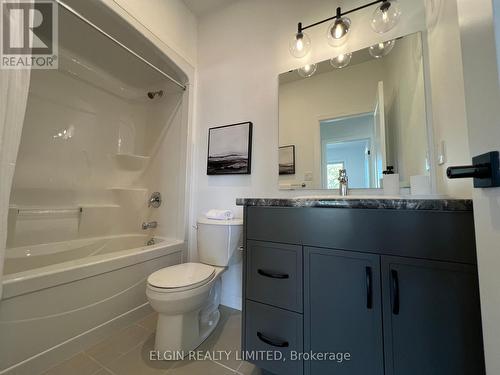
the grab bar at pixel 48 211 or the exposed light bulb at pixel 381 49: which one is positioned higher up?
the exposed light bulb at pixel 381 49

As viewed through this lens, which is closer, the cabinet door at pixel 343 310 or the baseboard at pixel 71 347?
the cabinet door at pixel 343 310

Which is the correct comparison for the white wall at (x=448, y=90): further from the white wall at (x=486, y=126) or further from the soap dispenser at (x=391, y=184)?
the white wall at (x=486, y=126)

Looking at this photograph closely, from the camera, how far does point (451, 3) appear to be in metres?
0.88

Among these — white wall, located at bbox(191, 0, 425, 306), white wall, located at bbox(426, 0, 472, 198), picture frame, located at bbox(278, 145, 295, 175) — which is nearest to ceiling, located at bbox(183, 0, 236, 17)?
white wall, located at bbox(191, 0, 425, 306)

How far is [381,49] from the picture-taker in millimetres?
1334

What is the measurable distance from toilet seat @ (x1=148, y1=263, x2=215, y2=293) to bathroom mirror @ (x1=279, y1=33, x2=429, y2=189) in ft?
2.67

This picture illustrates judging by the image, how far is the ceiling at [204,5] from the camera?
1916 millimetres

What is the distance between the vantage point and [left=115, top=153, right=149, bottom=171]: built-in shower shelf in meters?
2.30

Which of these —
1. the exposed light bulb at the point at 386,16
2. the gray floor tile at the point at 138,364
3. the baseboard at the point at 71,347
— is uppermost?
the exposed light bulb at the point at 386,16

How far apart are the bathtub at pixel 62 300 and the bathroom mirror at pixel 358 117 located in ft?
4.24

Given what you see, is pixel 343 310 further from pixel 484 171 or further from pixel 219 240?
pixel 219 240

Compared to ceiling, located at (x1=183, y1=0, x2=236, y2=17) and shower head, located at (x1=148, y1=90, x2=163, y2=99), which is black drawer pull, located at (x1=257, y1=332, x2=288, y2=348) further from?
ceiling, located at (x1=183, y1=0, x2=236, y2=17)

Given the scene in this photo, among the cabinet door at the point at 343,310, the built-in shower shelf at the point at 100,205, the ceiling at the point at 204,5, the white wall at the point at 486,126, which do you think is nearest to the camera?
the white wall at the point at 486,126

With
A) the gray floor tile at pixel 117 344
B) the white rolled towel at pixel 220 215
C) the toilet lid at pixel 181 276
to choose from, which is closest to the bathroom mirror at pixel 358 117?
the white rolled towel at pixel 220 215
